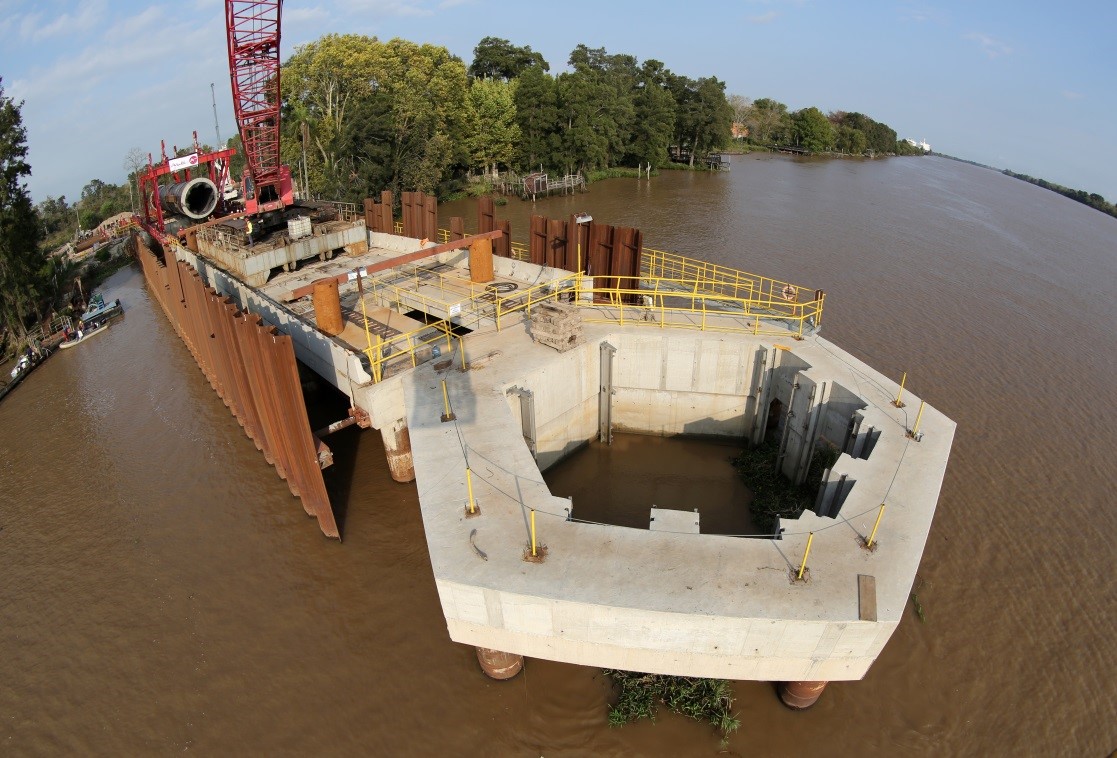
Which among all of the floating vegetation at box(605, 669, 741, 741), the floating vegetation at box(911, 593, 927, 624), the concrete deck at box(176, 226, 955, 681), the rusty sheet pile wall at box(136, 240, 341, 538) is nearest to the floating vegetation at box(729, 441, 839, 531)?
the concrete deck at box(176, 226, 955, 681)

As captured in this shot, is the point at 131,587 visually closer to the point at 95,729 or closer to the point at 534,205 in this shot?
the point at 95,729

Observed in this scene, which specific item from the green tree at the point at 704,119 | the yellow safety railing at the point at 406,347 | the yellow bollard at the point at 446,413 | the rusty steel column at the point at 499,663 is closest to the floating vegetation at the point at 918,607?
the rusty steel column at the point at 499,663

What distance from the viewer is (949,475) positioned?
16109mm

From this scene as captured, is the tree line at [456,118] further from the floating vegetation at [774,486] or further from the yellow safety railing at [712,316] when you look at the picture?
the floating vegetation at [774,486]

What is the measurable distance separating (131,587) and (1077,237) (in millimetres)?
59205

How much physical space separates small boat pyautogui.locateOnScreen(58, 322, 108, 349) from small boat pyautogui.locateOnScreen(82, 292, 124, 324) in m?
0.51

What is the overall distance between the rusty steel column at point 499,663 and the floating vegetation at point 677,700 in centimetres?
184

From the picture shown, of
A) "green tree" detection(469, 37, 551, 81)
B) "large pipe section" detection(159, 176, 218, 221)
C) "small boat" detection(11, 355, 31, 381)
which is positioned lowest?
"small boat" detection(11, 355, 31, 381)

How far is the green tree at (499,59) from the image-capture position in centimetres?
6412

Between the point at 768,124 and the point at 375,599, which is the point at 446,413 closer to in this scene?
the point at 375,599

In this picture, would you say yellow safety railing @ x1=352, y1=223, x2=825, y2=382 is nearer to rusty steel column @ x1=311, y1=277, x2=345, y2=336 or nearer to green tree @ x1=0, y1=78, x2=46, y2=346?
rusty steel column @ x1=311, y1=277, x2=345, y2=336

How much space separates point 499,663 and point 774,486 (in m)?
8.73

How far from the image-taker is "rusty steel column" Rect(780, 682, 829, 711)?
9.92m

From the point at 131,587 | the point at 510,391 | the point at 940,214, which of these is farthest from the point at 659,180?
the point at 131,587
